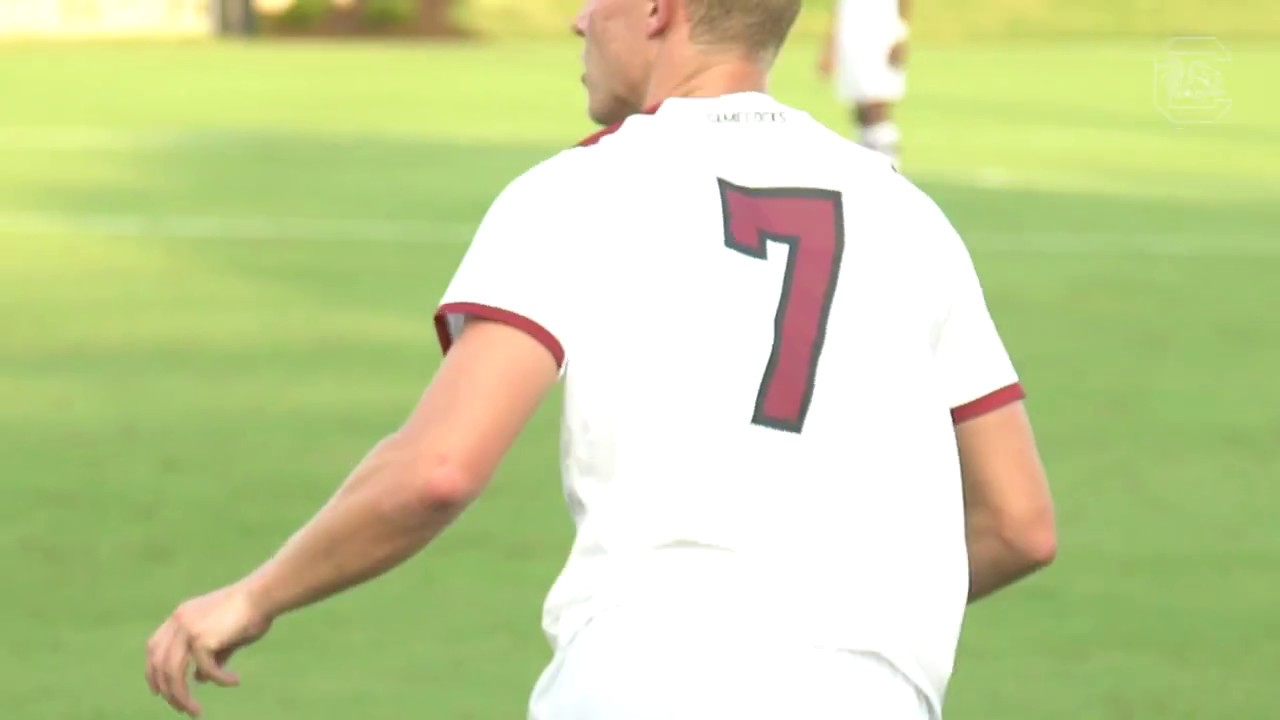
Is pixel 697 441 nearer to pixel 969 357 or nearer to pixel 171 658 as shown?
pixel 969 357

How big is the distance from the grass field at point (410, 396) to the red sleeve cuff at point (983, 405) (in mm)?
3185

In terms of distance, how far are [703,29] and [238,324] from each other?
943 centimetres

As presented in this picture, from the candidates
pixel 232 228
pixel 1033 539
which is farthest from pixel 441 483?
pixel 232 228

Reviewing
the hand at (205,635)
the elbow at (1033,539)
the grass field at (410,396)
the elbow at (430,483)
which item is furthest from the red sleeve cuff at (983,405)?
the grass field at (410,396)

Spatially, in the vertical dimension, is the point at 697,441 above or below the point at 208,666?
above

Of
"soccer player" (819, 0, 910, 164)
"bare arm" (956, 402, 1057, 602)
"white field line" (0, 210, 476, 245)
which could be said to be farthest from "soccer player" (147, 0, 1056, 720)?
"soccer player" (819, 0, 910, 164)

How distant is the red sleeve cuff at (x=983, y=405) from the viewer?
3.43 meters

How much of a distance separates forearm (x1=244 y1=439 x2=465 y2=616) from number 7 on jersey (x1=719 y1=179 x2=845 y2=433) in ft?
1.26

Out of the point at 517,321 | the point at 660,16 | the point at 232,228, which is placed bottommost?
the point at 232,228

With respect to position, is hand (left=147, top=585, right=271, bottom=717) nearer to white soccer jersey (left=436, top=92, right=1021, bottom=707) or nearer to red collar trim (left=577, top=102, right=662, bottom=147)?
white soccer jersey (left=436, top=92, right=1021, bottom=707)

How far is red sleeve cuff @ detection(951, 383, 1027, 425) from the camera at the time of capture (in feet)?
11.3

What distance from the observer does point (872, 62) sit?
17562 millimetres

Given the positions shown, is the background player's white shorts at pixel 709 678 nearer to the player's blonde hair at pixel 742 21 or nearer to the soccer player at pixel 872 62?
the player's blonde hair at pixel 742 21

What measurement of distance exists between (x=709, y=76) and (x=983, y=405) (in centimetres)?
56
